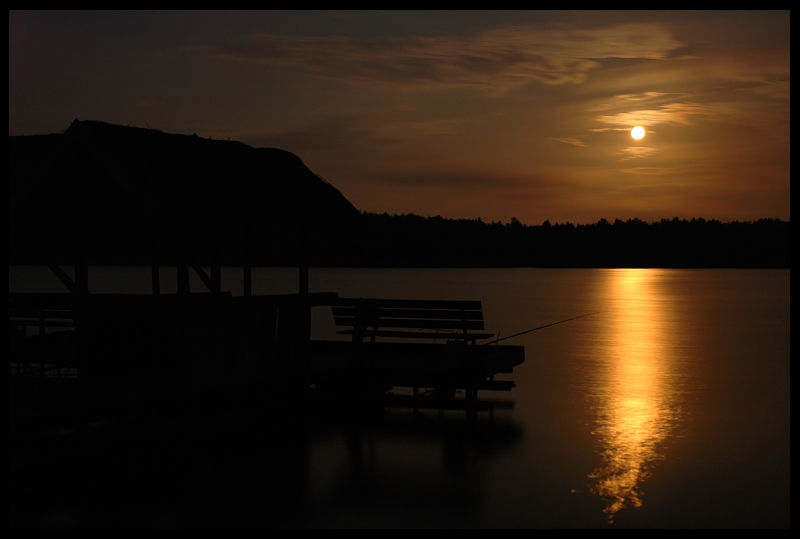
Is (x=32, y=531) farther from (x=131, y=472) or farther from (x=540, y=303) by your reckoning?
(x=540, y=303)

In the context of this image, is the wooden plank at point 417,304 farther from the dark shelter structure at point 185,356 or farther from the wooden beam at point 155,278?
the wooden beam at point 155,278

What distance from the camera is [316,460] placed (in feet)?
32.0

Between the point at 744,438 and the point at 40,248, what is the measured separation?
986 cm

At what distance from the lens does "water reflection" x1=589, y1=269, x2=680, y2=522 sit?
8953 mm

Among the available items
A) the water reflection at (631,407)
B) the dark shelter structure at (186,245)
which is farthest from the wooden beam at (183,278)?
the water reflection at (631,407)

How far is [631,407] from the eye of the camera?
1365cm

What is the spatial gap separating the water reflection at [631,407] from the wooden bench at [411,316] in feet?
7.76

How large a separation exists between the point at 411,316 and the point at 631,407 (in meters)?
3.72

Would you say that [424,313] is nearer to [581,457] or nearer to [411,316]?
[411,316]

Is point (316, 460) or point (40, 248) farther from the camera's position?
point (40, 248)

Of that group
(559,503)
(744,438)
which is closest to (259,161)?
(559,503)

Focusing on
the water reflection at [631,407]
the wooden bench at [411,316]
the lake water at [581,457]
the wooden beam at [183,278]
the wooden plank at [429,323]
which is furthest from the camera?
the wooden plank at [429,323]

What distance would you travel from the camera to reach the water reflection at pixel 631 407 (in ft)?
29.4

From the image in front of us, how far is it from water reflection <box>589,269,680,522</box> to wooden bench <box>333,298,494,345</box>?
236cm
